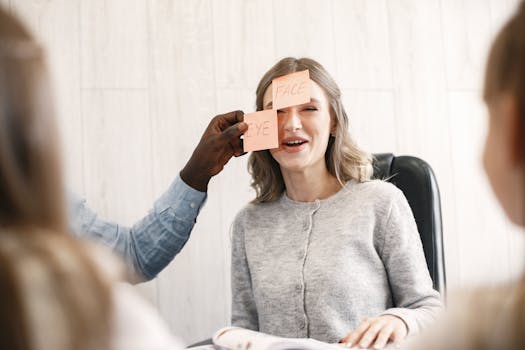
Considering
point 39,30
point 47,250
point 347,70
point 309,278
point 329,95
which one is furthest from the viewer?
point 347,70

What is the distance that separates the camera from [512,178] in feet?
1.85

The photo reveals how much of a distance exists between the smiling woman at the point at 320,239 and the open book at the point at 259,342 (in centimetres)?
34

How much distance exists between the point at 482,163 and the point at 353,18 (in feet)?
5.46

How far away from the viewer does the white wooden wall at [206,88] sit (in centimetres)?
190

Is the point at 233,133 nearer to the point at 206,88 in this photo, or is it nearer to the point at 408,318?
the point at 206,88

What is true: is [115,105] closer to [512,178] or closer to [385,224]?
[385,224]

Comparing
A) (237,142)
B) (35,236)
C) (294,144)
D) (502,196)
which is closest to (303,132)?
(294,144)

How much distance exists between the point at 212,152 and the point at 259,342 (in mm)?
653

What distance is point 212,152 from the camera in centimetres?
159

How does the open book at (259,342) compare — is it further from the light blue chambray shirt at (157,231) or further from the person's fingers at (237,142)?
the person's fingers at (237,142)

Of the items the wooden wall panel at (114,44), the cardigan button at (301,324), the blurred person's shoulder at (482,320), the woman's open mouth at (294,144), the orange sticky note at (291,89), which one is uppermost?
the wooden wall panel at (114,44)

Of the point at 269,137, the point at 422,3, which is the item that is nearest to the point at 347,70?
the point at 422,3

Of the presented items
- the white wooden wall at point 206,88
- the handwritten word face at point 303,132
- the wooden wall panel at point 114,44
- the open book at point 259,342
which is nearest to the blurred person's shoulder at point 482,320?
the open book at point 259,342

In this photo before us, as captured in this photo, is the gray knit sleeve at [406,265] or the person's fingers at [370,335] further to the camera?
the gray knit sleeve at [406,265]
